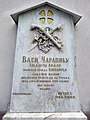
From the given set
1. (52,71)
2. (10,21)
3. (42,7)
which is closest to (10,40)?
(10,21)

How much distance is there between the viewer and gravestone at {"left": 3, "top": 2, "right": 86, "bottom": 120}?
3.12 metres

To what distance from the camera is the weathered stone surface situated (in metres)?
3.14

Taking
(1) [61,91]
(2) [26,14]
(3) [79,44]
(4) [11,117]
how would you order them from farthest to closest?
1. (3) [79,44]
2. (2) [26,14]
3. (1) [61,91]
4. (4) [11,117]

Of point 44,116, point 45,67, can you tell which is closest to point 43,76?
point 45,67

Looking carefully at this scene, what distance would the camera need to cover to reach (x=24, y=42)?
11.1ft

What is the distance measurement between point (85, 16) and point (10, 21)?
4.96 feet

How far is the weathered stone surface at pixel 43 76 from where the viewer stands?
3139 mm

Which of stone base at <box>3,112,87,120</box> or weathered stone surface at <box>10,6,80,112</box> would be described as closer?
stone base at <box>3,112,87,120</box>

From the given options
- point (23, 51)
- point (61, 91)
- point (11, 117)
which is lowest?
point (11, 117)

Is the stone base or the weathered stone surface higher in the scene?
the weathered stone surface

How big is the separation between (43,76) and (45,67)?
155mm

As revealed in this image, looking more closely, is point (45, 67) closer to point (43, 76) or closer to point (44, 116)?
point (43, 76)

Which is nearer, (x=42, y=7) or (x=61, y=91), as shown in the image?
(x=61, y=91)

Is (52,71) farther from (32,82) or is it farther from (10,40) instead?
(10,40)
